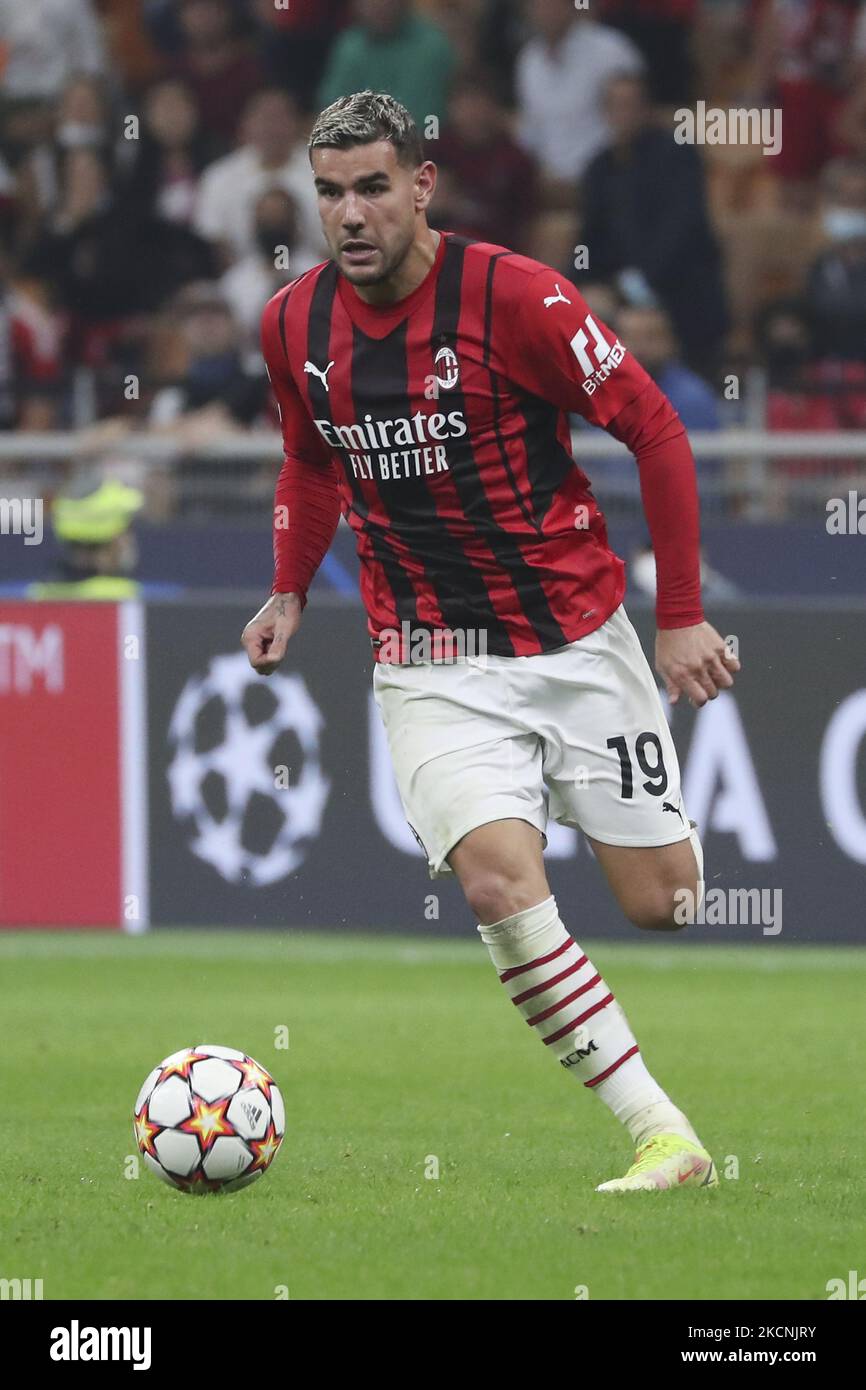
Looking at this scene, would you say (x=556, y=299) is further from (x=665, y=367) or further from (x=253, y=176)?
(x=253, y=176)

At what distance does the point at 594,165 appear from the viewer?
13.8 meters

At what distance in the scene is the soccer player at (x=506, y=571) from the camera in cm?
554

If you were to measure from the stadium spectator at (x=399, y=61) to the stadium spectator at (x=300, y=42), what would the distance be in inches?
29.9

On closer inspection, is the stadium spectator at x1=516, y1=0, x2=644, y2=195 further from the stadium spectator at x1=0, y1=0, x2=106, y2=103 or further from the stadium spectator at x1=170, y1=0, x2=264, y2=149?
the stadium spectator at x1=0, y1=0, x2=106, y2=103

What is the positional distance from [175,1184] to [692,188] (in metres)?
9.10

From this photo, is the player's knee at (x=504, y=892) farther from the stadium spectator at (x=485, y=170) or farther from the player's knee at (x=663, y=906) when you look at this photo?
the stadium spectator at (x=485, y=170)

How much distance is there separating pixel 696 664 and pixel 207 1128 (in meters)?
1.53

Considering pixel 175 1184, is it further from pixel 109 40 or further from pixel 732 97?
pixel 109 40

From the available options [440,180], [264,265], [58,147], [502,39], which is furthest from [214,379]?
[502,39]

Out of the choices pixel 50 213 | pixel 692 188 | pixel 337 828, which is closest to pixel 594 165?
pixel 692 188

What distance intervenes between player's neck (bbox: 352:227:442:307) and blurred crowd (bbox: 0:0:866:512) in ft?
21.9

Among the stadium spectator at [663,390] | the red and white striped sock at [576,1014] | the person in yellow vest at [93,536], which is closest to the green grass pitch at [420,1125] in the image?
the red and white striped sock at [576,1014]

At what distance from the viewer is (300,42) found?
15383mm

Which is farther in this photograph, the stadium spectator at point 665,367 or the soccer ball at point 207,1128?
the stadium spectator at point 665,367
